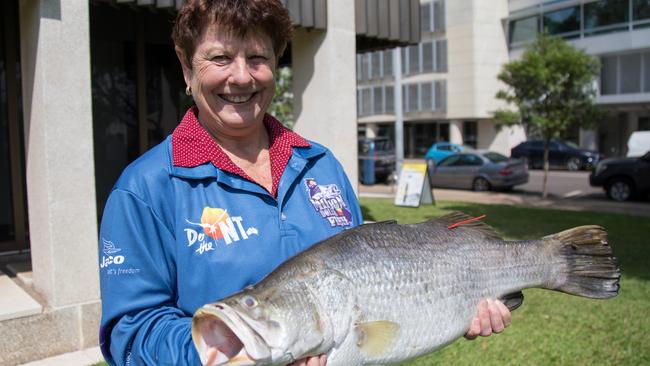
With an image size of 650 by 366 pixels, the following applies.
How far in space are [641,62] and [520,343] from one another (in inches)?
1376

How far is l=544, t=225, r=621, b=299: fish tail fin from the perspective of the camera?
9.02 feet

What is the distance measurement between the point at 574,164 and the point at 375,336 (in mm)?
31961

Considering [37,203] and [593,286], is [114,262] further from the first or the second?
[37,203]

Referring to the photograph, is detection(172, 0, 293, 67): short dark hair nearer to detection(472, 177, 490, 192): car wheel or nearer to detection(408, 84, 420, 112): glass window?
detection(472, 177, 490, 192): car wheel

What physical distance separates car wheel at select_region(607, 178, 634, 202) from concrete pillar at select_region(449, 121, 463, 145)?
1039 inches

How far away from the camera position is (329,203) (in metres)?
2.44

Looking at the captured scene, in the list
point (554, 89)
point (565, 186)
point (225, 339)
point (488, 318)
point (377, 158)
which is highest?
point (554, 89)

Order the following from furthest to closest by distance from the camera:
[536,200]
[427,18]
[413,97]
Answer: [413,97]
[427,18]
[536,200]

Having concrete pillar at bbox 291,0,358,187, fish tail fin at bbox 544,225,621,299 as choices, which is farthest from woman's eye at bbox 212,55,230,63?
concrete pillar at bbox 291,0,358,187

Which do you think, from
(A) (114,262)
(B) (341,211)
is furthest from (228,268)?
(B) (341,211)

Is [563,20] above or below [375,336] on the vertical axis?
above

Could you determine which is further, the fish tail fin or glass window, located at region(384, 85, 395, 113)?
glass window, located at region(384, 85, 395, 113)

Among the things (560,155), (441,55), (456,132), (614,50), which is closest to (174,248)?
(560,155)

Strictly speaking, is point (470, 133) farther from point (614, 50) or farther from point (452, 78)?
point (614, 50)
